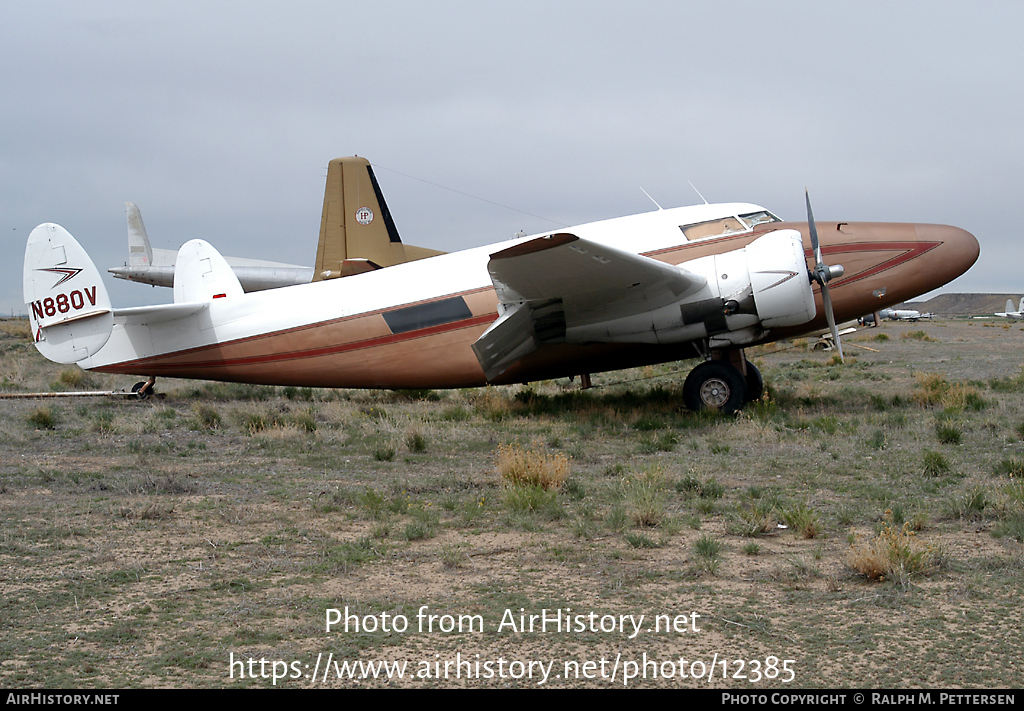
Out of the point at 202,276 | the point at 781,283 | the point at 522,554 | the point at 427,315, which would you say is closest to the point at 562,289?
the point at 427,315

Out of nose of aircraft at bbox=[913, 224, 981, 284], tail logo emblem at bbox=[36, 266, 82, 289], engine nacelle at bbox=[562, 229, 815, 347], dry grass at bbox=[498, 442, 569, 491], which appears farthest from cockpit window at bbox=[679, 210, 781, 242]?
tail logo emblem at bbox=[36, 266, 82, 289]

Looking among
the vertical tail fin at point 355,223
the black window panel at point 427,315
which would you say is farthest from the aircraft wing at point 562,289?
the vertical tail fin at point 355,223

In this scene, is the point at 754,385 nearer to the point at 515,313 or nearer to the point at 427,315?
the point at 515,313

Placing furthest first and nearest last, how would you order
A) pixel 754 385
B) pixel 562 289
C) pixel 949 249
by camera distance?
pixel 754 385
pixel 949 249
pixel 562 289

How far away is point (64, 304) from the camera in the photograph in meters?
Answer: 13.4

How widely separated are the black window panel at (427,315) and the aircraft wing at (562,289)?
1.20 meters

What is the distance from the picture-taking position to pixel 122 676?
407 centimetres

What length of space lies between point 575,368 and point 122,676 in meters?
10.2

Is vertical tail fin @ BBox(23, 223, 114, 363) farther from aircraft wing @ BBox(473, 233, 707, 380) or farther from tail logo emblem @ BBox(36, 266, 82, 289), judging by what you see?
aircraft wing @ BBox(473, 233, 707, 380)

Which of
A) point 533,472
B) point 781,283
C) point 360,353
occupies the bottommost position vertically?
point 533,472

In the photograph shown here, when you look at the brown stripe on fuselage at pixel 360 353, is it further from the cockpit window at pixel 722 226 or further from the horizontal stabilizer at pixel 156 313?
the cockpit window at pixel 722 226

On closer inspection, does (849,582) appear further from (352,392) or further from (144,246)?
(144,246)

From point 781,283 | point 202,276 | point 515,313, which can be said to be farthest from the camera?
point 202,276

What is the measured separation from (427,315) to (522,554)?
7.55 metres
